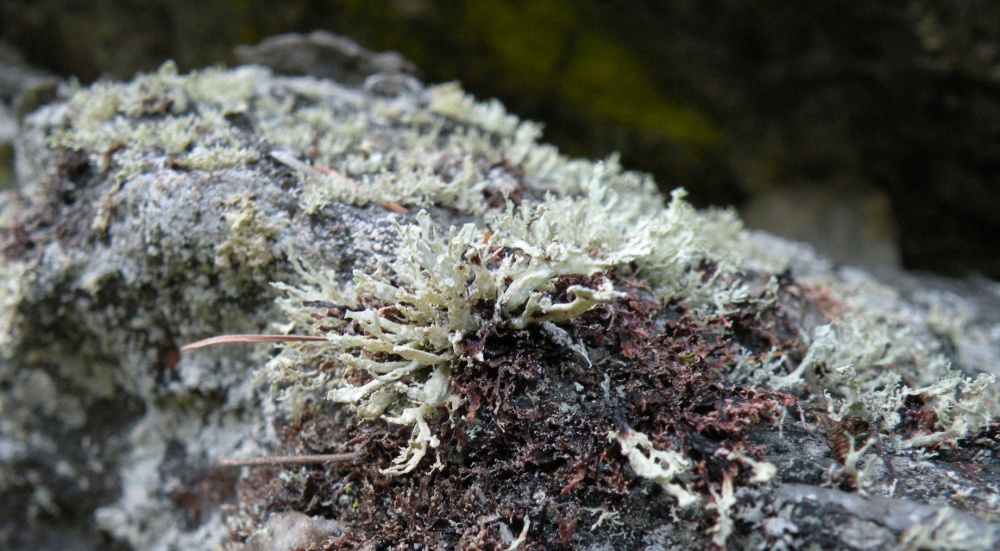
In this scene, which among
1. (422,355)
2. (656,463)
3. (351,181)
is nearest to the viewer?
(656,463)

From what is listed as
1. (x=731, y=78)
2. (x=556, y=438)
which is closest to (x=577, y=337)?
(x=556, y=438)

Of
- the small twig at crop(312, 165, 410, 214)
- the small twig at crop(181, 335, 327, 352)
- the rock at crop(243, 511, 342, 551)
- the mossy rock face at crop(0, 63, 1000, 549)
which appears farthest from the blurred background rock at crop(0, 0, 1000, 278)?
the rock at crop(243, 511, 342, 551)

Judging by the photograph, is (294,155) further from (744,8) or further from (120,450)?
(744,8)

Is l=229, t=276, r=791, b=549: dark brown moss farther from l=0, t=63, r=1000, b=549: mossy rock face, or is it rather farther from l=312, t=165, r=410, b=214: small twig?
l=312, t=165, r=410, b=214: small twig

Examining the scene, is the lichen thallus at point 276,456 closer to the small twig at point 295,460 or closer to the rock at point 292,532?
the small twig at point 295,460

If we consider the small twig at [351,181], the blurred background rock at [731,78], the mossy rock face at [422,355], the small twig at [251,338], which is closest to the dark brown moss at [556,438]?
the mossy rock face at [422,355]

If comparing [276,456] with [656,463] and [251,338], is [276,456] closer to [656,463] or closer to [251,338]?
[251,338]

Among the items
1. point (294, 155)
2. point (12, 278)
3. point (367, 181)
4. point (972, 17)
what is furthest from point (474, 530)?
point (972, 17)
